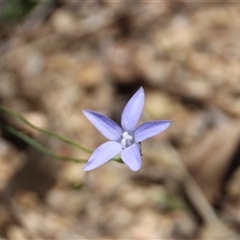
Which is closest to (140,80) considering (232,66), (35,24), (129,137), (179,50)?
(179,50)

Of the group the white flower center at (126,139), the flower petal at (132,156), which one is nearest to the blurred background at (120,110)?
the white flower center at (126,139)

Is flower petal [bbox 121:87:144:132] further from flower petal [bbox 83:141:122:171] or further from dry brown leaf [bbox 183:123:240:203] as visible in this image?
dry brown leaf [bbox 183:123:240:203]

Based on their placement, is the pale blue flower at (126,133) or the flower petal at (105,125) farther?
the flower petal at (105,125)

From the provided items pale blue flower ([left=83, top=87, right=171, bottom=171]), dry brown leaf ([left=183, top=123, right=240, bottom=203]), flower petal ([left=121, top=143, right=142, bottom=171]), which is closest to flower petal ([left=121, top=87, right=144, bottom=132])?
pale blue flower ([left=83, top=87, right=171, bottom=171])

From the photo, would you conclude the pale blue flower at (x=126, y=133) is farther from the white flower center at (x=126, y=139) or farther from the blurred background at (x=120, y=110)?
the blurred background at (x=120, y=110)

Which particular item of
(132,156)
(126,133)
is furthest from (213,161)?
(132,156)

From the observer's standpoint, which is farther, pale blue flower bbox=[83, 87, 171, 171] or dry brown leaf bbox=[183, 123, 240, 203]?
dry brown leaf bbox=[183, 123, 240, 203]
